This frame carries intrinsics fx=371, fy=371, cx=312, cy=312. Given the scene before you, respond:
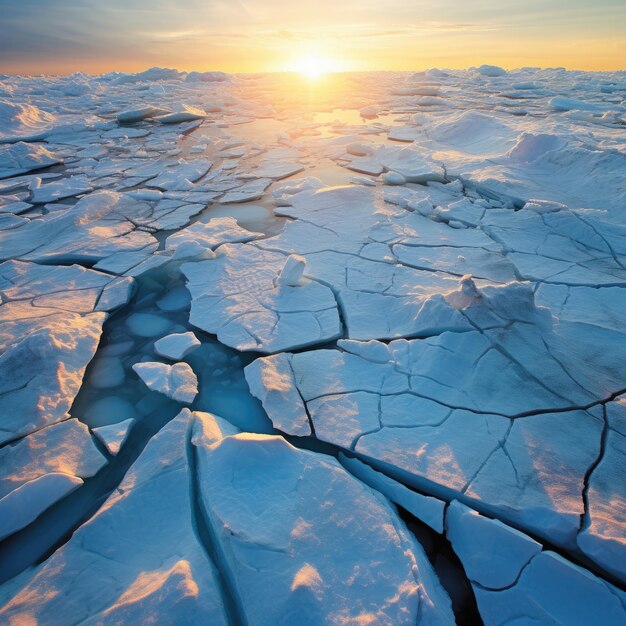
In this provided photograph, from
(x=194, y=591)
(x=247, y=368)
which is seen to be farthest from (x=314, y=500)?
(x=247, y=368)

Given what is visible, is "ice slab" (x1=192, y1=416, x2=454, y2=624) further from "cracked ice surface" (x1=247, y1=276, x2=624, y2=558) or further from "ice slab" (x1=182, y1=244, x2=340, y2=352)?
"ice slab" (x1=182, y1=244, x2=340, y2=352)

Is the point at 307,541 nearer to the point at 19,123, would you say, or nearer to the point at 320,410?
the point at 320,410

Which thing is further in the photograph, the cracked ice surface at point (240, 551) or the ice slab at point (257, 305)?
the ice slab at point (257, 305)

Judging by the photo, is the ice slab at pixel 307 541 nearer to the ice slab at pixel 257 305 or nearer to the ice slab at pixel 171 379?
the ice slab at pixel 171 379

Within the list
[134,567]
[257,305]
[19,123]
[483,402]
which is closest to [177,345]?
[257,305]

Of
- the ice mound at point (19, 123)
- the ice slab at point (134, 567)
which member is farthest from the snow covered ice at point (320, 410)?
the ice mound at point (19, 123)

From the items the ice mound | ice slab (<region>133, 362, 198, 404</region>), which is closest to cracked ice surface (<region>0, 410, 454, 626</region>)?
ice slab (<region>133, 362, 198, 404</region>)

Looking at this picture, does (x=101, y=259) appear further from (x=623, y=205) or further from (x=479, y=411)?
(x=623, y=205)

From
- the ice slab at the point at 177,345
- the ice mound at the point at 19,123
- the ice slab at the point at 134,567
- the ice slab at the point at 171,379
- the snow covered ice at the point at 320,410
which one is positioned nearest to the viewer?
the ice slab at the point at 134,567
